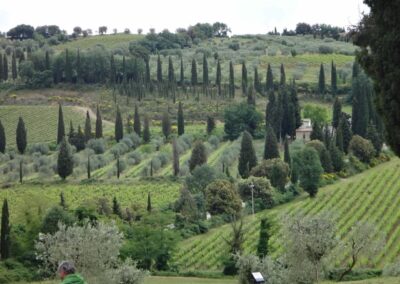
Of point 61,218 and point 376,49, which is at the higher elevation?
point 376,49

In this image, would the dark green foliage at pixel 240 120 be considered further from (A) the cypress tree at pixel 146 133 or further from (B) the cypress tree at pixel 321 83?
(B) the cypress tree at pixel 321 83

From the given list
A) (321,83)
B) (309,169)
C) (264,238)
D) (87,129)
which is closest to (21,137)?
(87,129)

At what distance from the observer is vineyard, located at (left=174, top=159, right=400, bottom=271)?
171 ft

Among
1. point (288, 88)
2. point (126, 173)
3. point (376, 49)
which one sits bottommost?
point (126, 173)

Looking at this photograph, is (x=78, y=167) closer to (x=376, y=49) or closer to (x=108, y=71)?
(x=108, y=71)

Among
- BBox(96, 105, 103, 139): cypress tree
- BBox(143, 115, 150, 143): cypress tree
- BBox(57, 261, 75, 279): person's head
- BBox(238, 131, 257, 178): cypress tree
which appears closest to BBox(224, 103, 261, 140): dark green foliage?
BBox(143, 115, 150, 143): cypress tree

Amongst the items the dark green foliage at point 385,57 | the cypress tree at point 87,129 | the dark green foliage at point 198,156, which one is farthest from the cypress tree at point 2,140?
the dark green foliage at point 385,57

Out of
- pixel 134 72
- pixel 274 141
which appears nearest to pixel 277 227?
pixel 274 141

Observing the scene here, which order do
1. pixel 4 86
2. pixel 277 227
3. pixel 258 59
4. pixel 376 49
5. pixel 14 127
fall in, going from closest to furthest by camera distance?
pixel 376 49
pixel 277 227
pixel 14 127
pixel 4 86
pixel 258 59

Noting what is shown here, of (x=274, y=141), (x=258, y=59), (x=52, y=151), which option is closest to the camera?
(x=274, y=141)

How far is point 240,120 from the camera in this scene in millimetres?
102875

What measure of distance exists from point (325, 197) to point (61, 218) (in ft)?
88.8

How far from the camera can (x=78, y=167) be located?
90.0 m

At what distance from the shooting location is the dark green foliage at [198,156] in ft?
271
